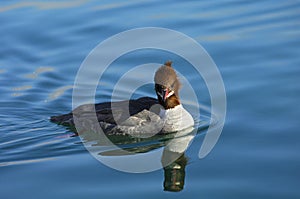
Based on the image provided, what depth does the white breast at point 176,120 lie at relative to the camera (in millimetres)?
11852

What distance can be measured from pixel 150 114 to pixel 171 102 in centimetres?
40

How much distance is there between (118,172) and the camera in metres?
10.1

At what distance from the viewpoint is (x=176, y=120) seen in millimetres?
11867

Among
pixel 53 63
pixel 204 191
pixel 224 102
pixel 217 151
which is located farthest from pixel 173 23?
pixel 204 191

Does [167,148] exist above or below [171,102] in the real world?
below

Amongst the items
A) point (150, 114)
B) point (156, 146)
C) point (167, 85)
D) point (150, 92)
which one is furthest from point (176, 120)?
point (150, 92)

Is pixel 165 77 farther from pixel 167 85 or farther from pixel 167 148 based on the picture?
pixel 167 148

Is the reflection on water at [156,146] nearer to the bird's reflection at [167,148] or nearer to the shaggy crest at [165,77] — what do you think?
the bird's reflection at [167,148]

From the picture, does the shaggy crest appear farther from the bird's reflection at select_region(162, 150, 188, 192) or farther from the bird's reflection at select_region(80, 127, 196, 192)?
the bird's reflection at select_region(162, 150, 188, 192)

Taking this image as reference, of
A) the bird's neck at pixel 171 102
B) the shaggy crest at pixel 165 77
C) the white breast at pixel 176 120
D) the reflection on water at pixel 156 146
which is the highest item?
the shaggy crest at pixel 165 77

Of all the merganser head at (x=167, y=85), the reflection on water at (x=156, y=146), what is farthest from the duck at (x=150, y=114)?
the reflection on water at (x=156, y=146)

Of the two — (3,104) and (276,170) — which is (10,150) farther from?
(276,170)

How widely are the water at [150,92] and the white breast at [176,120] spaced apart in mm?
643

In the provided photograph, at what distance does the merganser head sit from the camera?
Answer: 11555mm
